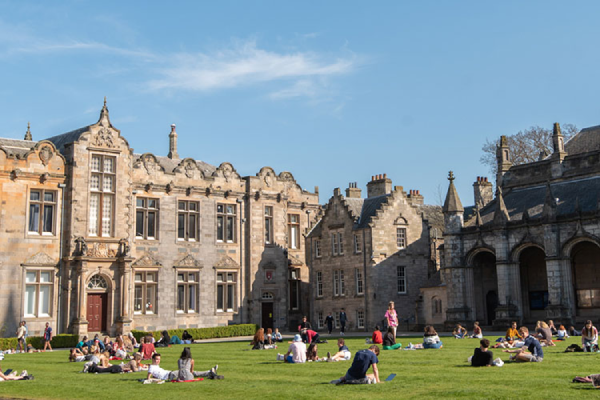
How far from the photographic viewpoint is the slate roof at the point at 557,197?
43.8 metres

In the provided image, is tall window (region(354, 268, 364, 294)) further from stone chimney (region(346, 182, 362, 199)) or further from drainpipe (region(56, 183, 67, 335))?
drainpipe (region(56, 183, 67, 335))

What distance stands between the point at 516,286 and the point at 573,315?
3812 mm

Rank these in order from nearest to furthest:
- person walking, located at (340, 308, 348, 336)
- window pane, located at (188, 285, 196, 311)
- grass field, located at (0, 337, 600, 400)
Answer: grass field, located at (0, 337, 600, 400)
person walking, located at (340, 308, 348, 336)
window pane, located at (188, 285, 196, 311)

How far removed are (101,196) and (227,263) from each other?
10278 millimetres

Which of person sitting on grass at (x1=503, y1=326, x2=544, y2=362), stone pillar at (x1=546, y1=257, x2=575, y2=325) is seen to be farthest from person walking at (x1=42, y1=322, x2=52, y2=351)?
stone pillar at (x1=546, y1=257, x2=575, y2=325)

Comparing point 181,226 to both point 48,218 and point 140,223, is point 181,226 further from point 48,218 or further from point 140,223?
point 48,218

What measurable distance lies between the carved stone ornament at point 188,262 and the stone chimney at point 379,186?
16640 millimetres

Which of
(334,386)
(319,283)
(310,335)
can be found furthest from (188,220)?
(334,386)

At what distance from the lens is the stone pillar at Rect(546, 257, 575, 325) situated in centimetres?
4231

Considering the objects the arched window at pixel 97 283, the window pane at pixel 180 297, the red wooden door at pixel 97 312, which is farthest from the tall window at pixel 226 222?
the red wooden door at pixel 97 312

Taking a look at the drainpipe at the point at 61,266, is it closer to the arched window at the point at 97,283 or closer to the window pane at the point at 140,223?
the arched window at the point at 97,283

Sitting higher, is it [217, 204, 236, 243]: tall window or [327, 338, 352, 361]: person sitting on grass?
[217, 204, 236, 243]: tall window

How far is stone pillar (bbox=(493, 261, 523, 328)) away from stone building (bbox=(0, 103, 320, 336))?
15662 millimetres

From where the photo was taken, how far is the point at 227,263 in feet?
165
